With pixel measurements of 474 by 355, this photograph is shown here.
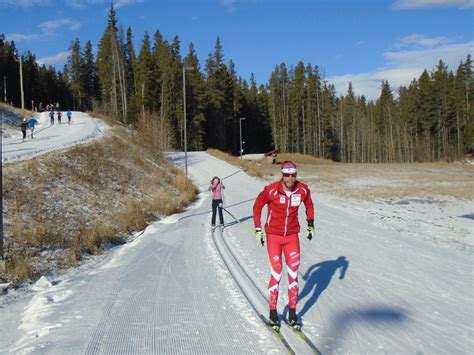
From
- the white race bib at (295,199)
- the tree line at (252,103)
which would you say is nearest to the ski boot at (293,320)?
the white race bib at (295,199)

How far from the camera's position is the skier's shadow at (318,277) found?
7526 millimetres

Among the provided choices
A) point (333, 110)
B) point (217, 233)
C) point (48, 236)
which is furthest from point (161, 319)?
point (333, 110)

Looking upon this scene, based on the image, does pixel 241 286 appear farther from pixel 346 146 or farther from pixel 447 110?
pixel 346 146

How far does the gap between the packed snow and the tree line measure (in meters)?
61.5

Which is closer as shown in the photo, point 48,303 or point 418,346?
point 418,346

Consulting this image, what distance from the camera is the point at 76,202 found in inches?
677

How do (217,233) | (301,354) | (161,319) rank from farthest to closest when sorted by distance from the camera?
(217,233)
(161,319)
(301,354)

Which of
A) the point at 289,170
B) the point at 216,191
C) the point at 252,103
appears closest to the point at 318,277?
the point at 289,170

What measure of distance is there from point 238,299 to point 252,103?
10163 cm

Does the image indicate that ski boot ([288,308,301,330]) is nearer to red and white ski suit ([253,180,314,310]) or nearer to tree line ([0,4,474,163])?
red and white ski suit ([253,180,314,310])

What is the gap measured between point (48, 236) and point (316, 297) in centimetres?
741

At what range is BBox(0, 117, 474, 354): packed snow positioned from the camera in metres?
5.62

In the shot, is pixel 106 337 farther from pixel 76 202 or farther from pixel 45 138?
pixel 45 138

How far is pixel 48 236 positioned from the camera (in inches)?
461
